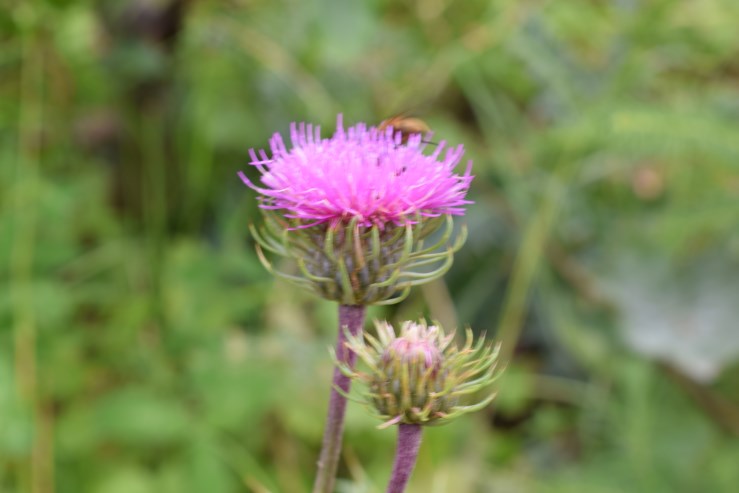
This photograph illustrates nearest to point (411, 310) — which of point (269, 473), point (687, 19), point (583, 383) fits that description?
point (583, 383)

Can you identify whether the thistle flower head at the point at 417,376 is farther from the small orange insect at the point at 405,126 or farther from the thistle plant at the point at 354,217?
the small orange insect at the point at 405,126

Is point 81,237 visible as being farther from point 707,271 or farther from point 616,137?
point 707,271

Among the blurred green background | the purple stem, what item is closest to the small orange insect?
the purple stem

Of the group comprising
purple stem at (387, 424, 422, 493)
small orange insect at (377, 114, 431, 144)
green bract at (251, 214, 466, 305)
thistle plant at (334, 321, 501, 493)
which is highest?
small orange insect at (377, 114, 431, 144)

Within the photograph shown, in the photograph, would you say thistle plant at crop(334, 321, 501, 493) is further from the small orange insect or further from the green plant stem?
the green plant stem

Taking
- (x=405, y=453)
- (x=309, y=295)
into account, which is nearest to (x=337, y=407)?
(x=405, y=453)

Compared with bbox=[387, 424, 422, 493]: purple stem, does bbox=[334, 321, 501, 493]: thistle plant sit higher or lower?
higher
